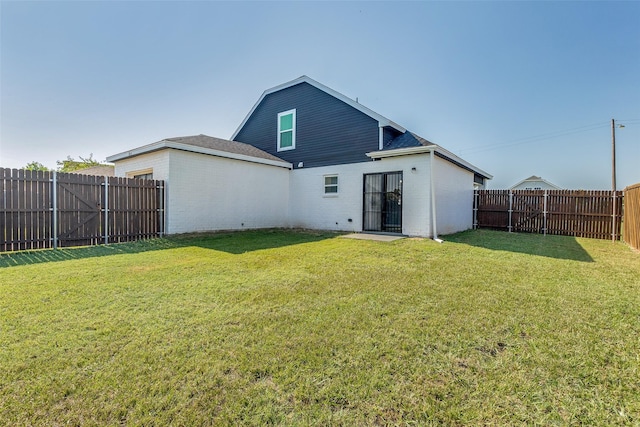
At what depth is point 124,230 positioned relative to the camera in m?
8.62

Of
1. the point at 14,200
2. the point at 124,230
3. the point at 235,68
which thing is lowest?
the point at 124,230

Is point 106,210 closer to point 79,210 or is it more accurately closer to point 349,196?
point 79,210

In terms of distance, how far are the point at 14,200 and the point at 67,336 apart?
6.88 metres

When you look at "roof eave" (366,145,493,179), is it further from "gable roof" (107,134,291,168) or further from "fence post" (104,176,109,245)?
"fence post" (104,176,109,245)

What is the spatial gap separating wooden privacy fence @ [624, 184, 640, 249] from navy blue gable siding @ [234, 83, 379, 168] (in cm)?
745

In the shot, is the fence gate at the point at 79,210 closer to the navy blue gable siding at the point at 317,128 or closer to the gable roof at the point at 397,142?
the navy blue gable siding at the point at 317,128

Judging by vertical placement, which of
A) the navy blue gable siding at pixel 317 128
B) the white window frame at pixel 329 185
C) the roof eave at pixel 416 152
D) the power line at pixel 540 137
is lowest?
the white window frame at pixel 329 185

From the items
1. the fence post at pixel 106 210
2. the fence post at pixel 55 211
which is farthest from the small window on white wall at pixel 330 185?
the fence post at pixel 55 211

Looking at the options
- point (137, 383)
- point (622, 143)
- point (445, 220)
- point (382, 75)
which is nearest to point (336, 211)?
point (445, 220)

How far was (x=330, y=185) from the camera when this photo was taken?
1199cm

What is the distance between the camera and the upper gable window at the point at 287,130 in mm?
13109

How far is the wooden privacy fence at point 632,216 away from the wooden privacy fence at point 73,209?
13886 millimetres

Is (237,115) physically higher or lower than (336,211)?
higher

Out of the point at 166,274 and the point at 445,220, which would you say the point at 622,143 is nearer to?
the point at 445,220
